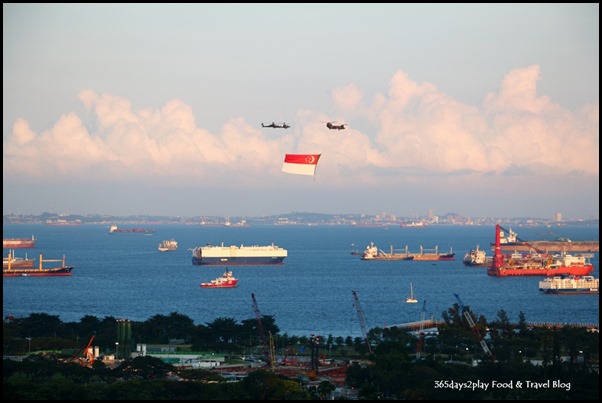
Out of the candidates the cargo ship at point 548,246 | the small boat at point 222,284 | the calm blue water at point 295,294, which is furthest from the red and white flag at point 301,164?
the cargo ship at point 548,246

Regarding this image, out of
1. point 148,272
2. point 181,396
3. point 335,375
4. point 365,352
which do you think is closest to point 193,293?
point 148,272

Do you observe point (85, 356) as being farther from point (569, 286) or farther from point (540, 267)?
point (540, 267)

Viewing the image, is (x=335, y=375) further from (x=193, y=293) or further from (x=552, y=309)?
(x=193, y=293)

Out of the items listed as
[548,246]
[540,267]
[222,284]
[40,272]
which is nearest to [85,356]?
[222,284]

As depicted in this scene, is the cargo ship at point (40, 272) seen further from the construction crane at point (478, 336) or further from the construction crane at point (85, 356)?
the construction crane at point (85, 356)

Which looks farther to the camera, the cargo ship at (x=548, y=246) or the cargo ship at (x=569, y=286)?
the cargo ship at (x=548, y=246)

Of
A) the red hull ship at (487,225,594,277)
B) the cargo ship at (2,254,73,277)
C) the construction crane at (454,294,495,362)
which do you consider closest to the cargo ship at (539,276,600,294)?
the red hull ship at (487,225,594,277)
